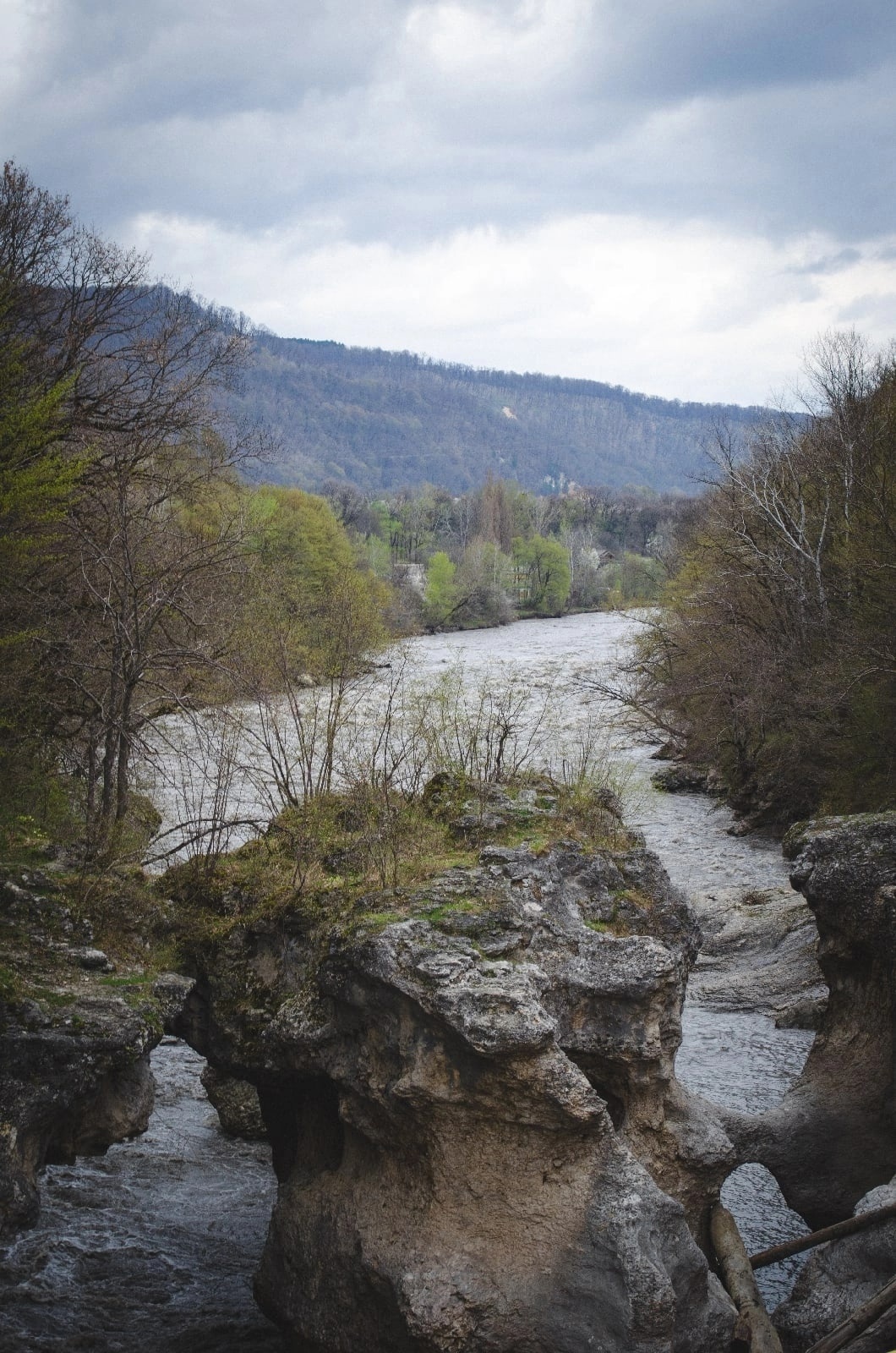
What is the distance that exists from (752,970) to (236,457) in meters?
14.5

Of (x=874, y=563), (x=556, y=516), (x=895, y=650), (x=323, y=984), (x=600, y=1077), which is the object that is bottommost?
(x=600, y=1077)

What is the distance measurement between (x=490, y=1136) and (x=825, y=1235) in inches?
121

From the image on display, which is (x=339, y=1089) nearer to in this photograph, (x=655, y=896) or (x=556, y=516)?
(x=655, y=896)

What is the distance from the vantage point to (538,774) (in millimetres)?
13797

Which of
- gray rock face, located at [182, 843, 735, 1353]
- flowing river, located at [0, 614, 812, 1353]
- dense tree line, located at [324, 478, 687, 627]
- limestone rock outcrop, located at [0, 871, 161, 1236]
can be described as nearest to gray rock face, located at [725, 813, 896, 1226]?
flowing river, located at [0, 614, 812, 1353]

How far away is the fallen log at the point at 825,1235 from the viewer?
A: 8805 millimetres

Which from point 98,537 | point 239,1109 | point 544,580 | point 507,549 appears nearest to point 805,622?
point 98,537

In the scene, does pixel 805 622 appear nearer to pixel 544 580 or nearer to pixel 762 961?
pixel 762 961

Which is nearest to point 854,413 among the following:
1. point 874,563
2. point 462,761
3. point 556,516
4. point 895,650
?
point 874,563

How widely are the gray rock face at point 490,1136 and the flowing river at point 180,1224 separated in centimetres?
101

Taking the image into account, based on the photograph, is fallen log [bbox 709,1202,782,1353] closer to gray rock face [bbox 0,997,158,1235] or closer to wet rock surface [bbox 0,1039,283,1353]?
wet rock surface [bbox 0,1039,283,1353]

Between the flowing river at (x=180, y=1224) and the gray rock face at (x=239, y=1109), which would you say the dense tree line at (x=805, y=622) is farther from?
the gray rock face at (x=239, y=1109)

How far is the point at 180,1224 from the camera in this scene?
426 inches

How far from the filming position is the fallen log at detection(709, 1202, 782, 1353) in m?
8.56
